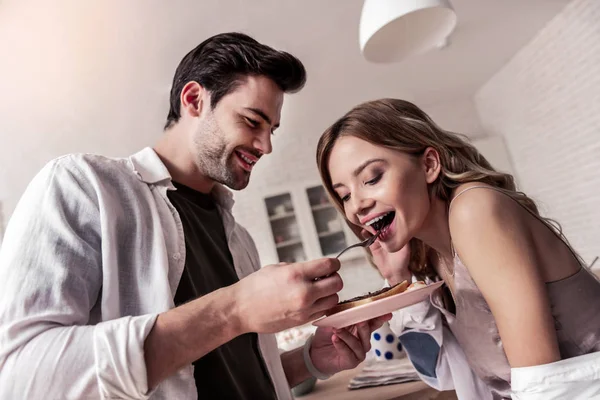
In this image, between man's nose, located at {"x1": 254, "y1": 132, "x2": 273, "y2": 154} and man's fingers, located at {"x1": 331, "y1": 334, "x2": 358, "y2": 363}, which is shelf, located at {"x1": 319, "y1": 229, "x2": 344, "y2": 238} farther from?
man's fingers, located at {"x1": 331, "y1": 334, "x2": 358, "y2": 363}

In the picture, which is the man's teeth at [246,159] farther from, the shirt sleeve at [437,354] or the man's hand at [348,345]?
the shirt sleeve at [437,354]

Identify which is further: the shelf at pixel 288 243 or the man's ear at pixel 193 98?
the shelf at pixel 288 243

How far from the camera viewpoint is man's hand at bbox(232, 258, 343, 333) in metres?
0.89

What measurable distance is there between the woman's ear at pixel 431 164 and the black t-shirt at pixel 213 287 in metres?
0.72

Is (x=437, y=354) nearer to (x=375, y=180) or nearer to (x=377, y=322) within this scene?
(x=377, y=322)

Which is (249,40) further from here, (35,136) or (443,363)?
(35,136)

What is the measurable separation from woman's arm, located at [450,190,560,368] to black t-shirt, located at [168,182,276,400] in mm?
700

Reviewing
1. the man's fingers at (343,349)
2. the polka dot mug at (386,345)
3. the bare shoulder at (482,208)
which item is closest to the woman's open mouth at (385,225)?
the bare shoulder at (482,208)

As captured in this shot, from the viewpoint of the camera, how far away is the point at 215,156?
5.11 feet

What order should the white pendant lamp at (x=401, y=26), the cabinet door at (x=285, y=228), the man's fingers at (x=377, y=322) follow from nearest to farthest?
the man's fingers at (x=377, y=322), the white pendant lamp at (x=401, y=26), the cabinet door at (x=285, y=228)

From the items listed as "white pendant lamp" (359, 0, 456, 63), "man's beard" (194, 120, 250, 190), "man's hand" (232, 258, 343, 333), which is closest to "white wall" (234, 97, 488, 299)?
"white pendant lamp" (359, 0, 456, 63)

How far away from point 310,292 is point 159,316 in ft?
0.99

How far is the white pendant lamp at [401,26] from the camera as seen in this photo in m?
2.05

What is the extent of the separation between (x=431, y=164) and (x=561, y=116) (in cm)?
388
